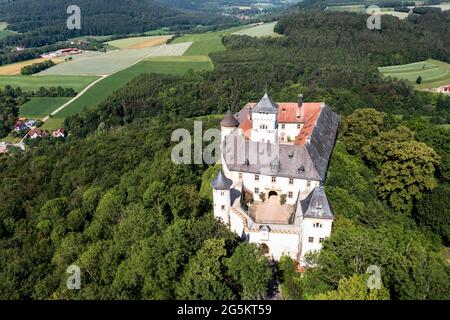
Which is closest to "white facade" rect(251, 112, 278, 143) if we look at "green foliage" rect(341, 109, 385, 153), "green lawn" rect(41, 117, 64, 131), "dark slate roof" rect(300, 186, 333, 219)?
"dark slate roof" rect(300, 186, 333, 219)

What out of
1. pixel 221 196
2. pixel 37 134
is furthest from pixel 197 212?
pixel 37 134

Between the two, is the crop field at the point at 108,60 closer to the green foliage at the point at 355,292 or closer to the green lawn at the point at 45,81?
the green lawn at the point at 45,81

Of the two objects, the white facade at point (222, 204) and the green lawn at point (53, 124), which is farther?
the green lawn at point (53, 124)

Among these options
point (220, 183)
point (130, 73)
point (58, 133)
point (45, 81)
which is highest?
point (130, 73)

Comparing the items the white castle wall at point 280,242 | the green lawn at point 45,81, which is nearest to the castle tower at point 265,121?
the white castle wall at point 280,242

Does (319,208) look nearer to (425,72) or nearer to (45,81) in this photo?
(425,72)
